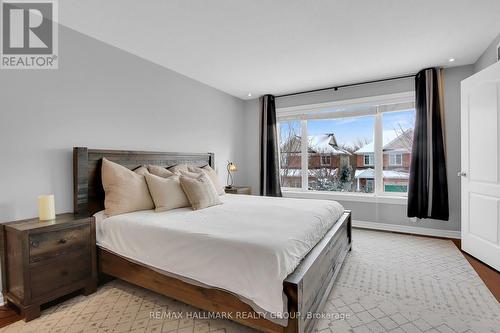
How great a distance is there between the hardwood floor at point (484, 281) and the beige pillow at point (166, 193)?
1.09 meters

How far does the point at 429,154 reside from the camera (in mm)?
3650

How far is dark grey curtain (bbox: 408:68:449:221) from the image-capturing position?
3.60m

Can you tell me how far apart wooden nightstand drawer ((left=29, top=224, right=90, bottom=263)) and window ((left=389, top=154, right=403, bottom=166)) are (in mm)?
4333

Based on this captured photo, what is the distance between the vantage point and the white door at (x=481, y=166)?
105 inches

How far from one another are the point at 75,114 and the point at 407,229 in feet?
15.7

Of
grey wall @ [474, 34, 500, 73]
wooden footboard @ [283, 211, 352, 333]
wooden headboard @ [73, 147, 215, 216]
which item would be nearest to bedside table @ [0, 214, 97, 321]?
wooden headboard @ [73, 147, 215, 216]

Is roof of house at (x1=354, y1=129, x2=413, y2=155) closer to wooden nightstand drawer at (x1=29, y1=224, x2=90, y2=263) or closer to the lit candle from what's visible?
wooden nightstand drawer at (x1=29, y1=224, x2=90, y2=263)

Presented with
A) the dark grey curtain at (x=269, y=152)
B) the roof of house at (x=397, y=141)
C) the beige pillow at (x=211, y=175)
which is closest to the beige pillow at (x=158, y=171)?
the beige pillow at (x=211, y=175)

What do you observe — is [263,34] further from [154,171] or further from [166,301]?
[166,301]

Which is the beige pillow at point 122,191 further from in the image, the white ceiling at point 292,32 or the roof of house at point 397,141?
the roof of house at point 397,141

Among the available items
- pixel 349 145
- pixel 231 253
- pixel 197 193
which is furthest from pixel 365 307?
pixel 349 145

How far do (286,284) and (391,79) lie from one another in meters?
3.92

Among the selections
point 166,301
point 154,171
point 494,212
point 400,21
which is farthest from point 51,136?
point 494,212

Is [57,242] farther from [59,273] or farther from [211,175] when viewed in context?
[211,175]
